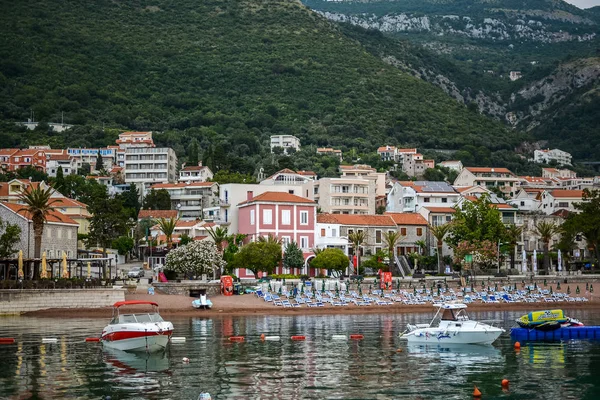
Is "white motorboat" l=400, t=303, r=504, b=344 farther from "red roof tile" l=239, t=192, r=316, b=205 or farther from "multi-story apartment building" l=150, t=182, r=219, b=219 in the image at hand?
"multi-story apartment building" l=150, t=182, r=219, b=219

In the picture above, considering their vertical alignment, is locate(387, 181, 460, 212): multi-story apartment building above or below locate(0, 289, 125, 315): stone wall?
above

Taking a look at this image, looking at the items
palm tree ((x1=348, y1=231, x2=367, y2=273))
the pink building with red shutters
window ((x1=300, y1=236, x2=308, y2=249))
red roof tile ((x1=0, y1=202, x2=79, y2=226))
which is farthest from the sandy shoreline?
palm tree ((x1=348, y1=231, x2=367, y2=273))

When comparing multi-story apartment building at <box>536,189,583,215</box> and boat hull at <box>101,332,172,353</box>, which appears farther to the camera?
multi-story apartment building at <box>536,189,583,215</box>

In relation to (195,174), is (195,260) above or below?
below

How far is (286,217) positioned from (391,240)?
12006mm

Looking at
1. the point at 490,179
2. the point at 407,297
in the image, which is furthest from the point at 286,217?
the point at 490,179

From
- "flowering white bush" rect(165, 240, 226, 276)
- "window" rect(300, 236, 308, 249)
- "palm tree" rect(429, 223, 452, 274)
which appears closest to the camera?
"flowering white bush" rect(165, 240, 226, 276)

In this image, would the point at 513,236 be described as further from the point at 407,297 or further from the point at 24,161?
the point at 24,161

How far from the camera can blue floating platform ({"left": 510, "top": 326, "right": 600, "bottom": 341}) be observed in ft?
196

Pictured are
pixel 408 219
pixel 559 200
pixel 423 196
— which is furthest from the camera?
pixel 559 200

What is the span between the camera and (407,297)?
287 ft

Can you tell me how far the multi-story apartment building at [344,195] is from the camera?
441 feet

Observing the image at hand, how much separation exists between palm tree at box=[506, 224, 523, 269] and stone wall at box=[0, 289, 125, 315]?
166ft

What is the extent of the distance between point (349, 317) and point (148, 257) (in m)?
49.0
